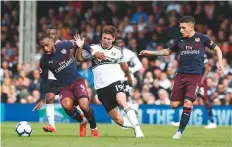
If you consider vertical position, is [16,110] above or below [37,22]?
below

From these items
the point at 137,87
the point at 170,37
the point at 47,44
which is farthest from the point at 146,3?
the point at 47,44

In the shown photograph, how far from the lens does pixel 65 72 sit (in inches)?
657

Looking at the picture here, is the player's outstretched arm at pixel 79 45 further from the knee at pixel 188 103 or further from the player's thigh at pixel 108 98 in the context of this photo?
the knee at pixel 188 103

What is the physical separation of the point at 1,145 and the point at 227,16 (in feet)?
52.5

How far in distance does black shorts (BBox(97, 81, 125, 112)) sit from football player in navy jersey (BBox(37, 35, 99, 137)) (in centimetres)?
35

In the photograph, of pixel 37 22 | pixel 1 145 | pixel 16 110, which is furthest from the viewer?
pixel 37 22

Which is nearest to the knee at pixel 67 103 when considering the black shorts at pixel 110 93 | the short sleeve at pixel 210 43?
the black shorts at pixel 110 93

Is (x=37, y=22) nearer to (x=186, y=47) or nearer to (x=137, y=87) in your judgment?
(x=137, y=87)

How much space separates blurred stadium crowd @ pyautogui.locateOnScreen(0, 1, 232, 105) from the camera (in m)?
26.1

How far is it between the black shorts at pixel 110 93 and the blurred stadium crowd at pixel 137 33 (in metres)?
9.26

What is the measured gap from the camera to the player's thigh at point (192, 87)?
15.7 meters

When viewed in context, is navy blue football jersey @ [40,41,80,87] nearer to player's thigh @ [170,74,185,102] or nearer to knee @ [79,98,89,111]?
knee @ [79,98,89,111]

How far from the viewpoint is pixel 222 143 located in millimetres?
14711

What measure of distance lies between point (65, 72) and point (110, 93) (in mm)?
1126
